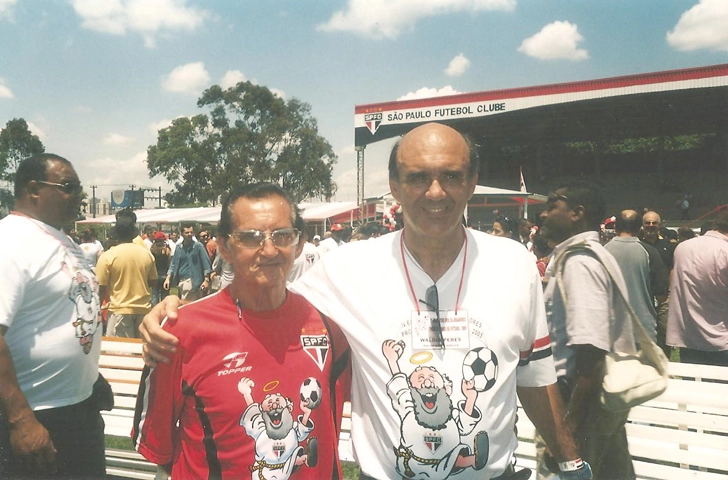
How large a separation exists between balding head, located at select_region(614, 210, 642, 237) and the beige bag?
272 cm

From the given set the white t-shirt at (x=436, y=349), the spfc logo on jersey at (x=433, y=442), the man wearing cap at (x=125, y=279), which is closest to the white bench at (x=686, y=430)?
the white t-shirt at (x=436, y=349)

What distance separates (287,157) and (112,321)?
3207 centimetres

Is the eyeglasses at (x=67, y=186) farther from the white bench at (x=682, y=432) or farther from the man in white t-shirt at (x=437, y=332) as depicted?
the white bench at (x=682, y=432)

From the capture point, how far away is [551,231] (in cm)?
295

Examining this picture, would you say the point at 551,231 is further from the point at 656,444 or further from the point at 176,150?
the point at 176,150

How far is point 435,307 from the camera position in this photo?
1771mm

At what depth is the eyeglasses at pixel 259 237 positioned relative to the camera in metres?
1.78

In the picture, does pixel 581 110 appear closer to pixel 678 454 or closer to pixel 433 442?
pixel 678 454

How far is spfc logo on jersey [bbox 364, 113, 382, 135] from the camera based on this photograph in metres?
24.7

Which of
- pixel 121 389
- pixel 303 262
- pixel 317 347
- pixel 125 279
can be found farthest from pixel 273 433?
pixel 303 262

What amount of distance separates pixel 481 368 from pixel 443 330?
0.16 m

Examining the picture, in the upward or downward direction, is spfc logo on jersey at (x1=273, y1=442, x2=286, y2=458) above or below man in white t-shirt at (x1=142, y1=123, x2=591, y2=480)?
below

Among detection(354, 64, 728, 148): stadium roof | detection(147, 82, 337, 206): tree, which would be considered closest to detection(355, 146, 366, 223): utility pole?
detection(354, 64, 728, 148): stadium roof

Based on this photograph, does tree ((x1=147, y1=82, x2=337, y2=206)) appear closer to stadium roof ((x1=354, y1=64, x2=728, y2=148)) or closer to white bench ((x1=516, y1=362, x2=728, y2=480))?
stadium roof ((x1=354, y1=64, x2=728, y2=148))
